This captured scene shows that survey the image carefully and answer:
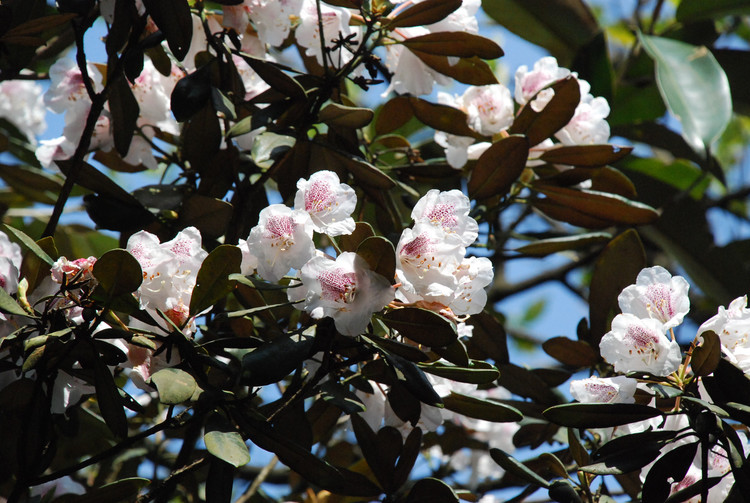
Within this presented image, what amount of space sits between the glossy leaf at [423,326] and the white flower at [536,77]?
672mm

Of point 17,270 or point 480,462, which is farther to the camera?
point 480,462

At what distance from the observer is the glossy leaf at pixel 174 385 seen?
0.86m

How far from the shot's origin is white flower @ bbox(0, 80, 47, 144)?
2.53m

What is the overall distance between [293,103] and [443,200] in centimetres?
39

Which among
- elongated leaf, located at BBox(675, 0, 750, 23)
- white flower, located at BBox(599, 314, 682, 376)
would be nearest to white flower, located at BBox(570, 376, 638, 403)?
white flower, located at BBox(599, 314, 682, 376)

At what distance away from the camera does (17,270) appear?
106 cm

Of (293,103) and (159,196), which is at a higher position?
(293,103)

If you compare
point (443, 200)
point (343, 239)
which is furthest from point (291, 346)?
point (443, 200)

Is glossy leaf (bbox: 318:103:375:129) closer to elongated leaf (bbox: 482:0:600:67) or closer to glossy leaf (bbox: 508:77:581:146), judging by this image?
glossy leaf (bbox: 508:77:581:146)

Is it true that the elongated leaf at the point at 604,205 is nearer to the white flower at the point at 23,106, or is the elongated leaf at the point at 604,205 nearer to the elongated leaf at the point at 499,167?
the elongated leaf at the point at 499,167

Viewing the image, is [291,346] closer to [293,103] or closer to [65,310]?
[65,310]

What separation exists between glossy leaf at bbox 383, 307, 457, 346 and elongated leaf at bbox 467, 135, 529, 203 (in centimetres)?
50

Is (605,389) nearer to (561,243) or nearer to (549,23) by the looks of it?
(561,243)

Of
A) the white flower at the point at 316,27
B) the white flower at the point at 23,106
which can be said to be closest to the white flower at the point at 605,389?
the white flower at the point at 316,27
